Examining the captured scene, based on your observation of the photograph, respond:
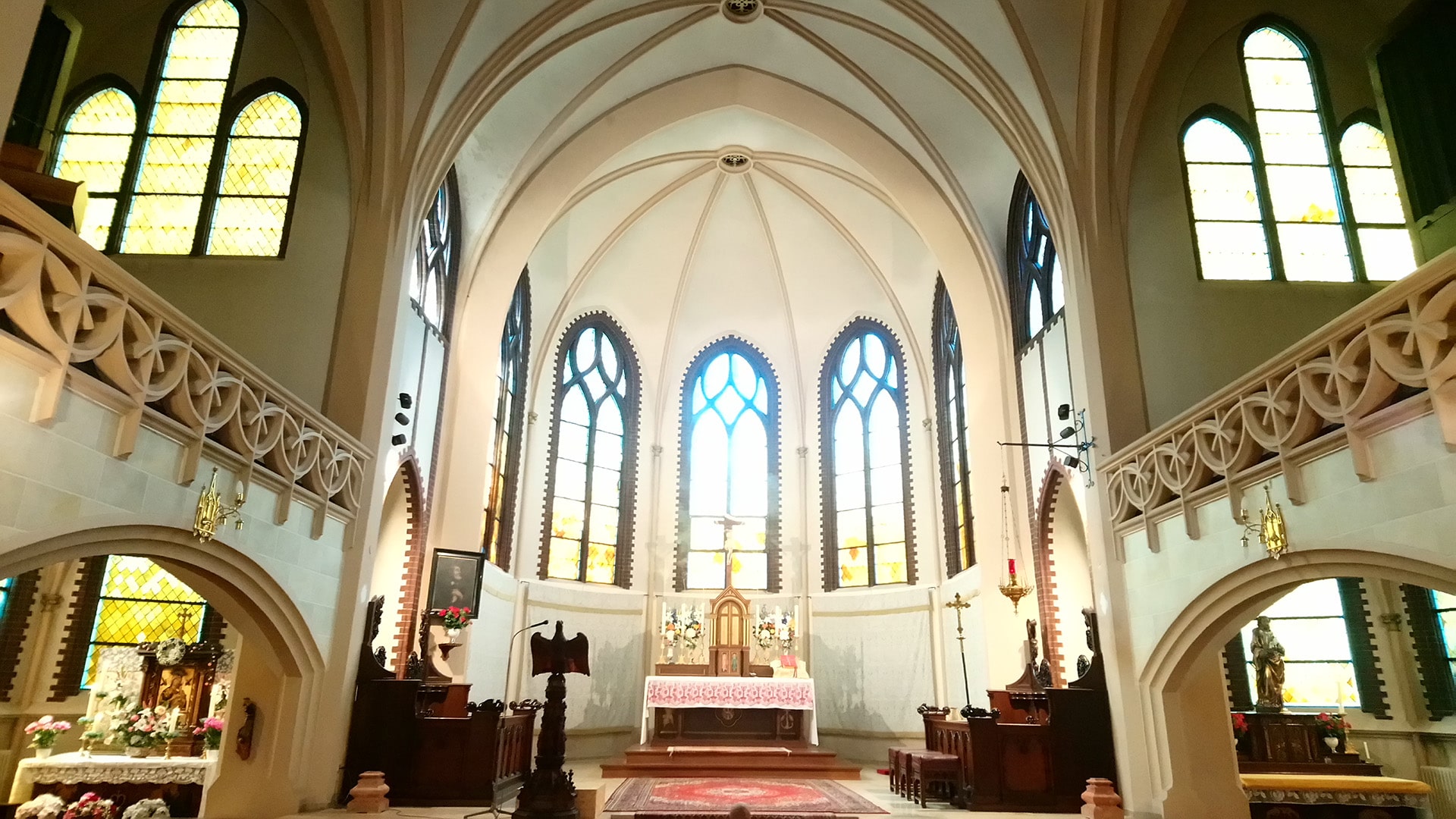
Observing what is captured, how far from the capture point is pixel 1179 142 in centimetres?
1033

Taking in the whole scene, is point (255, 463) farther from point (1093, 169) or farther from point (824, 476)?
point (824, 476)

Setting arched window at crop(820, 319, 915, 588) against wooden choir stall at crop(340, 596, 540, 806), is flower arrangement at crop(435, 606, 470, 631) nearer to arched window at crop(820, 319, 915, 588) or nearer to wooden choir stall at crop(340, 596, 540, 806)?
wooden choir stall at crop(340, 596, 540, 806)

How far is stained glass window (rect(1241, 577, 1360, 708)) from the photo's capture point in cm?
1135

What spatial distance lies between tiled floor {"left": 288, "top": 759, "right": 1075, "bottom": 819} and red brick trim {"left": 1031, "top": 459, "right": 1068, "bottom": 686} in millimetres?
2620

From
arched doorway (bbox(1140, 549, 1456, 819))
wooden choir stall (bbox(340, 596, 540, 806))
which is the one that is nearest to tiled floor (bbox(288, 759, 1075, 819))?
wooden choir stall (bbox(340, 596, 540, 806))

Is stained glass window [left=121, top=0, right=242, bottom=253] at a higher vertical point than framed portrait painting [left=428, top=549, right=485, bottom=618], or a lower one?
higher

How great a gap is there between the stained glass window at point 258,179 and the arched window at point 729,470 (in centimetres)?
966

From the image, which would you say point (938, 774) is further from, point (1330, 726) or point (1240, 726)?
point (1330, 726)

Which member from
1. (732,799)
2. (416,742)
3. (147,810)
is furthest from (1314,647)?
(147,810)

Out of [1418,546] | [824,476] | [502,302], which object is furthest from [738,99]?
[1418,546]

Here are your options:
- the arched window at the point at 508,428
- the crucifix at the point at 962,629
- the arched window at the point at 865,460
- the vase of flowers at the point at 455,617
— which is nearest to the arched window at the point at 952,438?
the crucifix at the point at 962,629

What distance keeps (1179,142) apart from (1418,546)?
6.33m

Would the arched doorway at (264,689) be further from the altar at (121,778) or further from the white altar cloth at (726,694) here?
the white altar cloth at (726,694)

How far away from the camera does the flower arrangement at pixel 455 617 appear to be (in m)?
10.6
